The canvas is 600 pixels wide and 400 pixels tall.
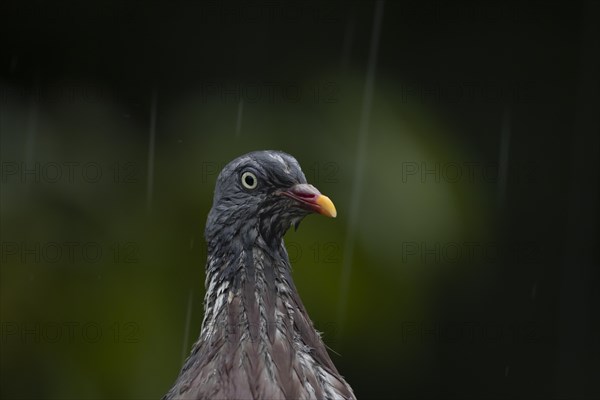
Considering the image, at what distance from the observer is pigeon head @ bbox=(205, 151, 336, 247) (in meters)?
3.07

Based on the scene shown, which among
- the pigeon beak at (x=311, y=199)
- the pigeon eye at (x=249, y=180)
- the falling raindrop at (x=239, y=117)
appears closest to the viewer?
the pigeon beak at (x=311, y=199)

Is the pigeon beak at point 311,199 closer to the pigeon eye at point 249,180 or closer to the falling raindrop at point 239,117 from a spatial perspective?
the pigeon eye at point 249,180

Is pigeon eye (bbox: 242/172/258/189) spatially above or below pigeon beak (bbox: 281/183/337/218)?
above

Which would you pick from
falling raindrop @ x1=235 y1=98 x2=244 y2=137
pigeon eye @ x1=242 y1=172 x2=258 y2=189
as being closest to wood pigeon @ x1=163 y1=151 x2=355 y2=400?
pigeon eye @ x1=242 y1=172 x2=258 y2=189

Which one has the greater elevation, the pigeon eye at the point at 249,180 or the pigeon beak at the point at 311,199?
the pigeon eye at the point at 249,180

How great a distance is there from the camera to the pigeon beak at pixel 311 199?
300 centimetres

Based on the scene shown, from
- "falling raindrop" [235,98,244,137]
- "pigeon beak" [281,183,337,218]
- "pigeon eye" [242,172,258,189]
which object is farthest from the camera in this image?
"falling raindrop" [235,98,244,137]

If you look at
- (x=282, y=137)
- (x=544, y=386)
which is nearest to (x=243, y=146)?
(x=282, y=137)

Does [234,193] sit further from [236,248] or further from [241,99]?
[241,99]

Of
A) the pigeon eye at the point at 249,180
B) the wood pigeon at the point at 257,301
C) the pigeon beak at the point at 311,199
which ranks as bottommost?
the wood pigeon at the point at 257,301

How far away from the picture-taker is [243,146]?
556cm

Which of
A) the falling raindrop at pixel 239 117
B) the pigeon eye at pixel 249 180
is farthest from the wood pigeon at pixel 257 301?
the falling raindrop at pixel 239 117

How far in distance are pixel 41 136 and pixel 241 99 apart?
4.36 feet

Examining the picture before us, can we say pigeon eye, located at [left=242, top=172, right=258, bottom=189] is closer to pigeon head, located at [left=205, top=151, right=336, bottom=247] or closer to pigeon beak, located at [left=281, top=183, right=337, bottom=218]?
pigeon head, located at [left=205, top=151, right=336, bottom=247]
